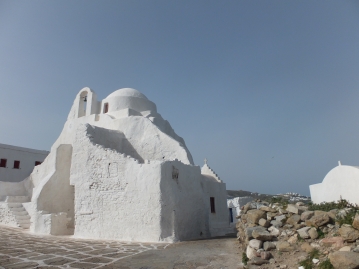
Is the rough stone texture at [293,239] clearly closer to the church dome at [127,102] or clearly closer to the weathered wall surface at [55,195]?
the weathered wall surface at [55,195]

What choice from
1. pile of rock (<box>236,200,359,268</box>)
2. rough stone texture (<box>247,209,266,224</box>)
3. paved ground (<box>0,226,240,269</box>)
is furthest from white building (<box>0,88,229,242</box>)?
pile of rock (<box>236,200,359,268</box>)

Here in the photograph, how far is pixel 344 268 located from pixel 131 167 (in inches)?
290

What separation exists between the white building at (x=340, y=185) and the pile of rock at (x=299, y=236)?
1316 millimetres

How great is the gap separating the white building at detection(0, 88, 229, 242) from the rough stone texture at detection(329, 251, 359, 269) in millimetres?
6011

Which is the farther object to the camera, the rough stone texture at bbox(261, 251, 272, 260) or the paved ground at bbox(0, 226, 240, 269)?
the paved ground at bbox(0, 226, 240, 269)

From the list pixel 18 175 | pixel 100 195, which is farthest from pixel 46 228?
pixel 18 175

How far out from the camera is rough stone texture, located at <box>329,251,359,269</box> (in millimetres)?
3152

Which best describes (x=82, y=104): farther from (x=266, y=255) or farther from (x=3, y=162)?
(x=266, y=255)

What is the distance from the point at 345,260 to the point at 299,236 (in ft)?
4.34

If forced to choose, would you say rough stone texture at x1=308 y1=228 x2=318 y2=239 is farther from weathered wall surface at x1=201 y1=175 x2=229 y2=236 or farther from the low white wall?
the low white wall

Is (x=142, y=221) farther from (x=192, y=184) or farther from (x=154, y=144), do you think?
(x=154, y=144)

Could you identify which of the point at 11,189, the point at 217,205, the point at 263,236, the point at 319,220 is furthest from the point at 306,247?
the point at 11,189

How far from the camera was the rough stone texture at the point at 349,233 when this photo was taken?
3695 mm

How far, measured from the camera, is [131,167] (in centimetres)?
953
